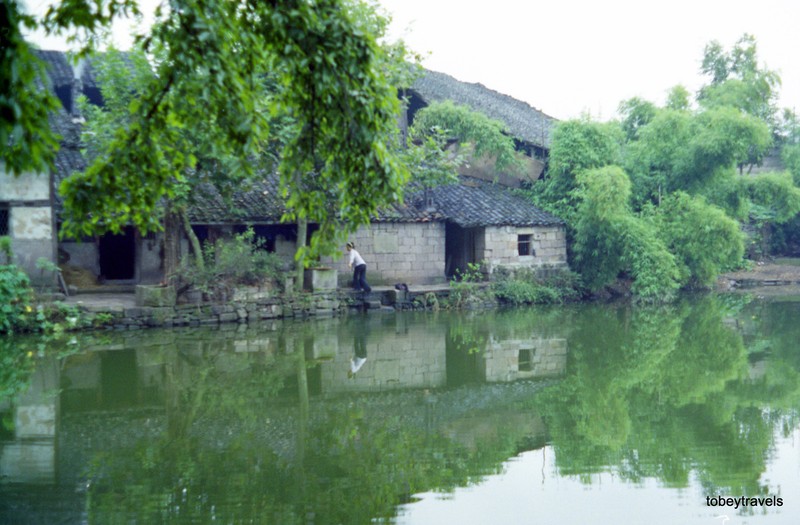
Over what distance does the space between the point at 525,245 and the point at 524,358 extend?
1053 centimetres

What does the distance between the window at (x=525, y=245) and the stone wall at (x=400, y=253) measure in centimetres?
238

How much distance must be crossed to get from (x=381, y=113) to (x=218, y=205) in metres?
13.8

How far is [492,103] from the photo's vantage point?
28.6 m

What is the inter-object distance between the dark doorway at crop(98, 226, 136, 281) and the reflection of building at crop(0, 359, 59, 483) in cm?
935

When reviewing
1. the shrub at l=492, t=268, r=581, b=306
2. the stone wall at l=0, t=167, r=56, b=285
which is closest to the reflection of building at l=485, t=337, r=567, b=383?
the shrub at l=492, t=268, r=581, b=306

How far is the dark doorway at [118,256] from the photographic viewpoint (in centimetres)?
1957

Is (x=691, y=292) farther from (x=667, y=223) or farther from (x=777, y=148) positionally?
Answer: (x=777, y=148)

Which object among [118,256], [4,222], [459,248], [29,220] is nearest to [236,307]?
[29,220]

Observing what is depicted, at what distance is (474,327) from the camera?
1617 cm

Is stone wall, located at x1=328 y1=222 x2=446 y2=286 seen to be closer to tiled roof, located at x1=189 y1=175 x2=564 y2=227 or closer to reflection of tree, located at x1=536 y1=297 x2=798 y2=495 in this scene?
tiled roof, located at x1=189 y1=175 x2=564 y2=227

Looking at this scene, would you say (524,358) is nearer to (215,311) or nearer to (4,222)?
(215,311)

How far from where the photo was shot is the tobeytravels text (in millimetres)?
5715

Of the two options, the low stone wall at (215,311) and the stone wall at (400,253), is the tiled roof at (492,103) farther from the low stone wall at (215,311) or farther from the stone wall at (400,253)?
the low stone wall at (215,311)

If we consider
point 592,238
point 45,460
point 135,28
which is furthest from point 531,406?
point 592,238
